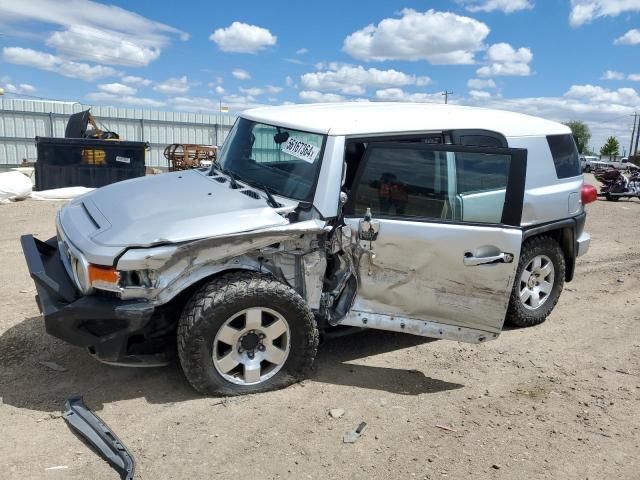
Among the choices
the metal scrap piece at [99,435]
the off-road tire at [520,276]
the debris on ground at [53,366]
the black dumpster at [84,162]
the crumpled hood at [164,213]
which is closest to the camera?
the metal scrap piece at [99,435]

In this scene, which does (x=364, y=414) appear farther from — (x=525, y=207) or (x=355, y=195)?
(x=525, y=207)

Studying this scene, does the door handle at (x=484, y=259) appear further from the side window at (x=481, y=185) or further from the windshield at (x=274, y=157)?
the windshield at (x=274, y=157)

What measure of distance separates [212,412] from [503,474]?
5.88ft

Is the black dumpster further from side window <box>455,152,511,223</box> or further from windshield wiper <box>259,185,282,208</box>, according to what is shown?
side window <box>455,152,511,223</box>

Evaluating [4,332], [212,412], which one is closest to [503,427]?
[212,412]

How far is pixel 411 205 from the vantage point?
3.93m

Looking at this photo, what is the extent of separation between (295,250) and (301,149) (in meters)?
0.82

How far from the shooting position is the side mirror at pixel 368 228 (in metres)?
3.77

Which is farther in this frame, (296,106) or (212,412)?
(296,106)

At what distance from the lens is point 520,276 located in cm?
507

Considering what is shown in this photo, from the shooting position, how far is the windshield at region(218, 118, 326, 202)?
13.0ft

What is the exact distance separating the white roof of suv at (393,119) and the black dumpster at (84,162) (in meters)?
8.67

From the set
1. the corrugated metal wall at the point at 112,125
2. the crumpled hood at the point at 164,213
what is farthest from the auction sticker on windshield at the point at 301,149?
the corrugated metal wall at the point at 112,125

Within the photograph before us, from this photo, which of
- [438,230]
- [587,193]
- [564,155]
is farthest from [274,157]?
[587,193]
